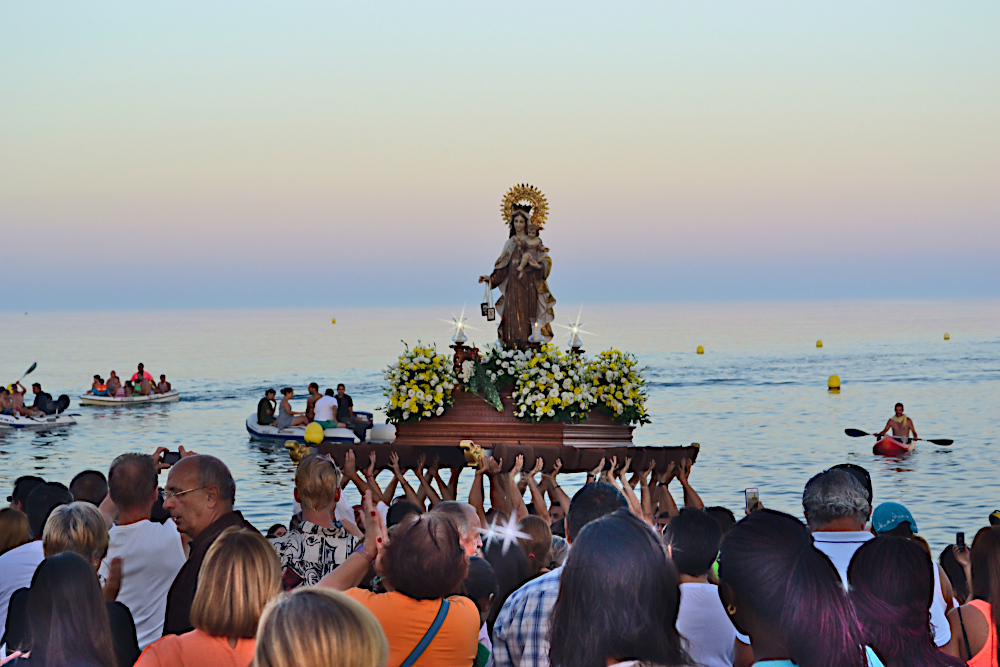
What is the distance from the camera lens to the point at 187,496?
5297mm

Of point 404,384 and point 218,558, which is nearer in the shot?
point 218,558

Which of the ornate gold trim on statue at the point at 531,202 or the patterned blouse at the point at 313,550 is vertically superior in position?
the ornate gold trim on statue at the point at 531,202

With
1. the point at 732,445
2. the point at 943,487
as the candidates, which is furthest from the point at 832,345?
the point at 943,487

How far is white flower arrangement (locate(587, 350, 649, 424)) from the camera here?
11312mm

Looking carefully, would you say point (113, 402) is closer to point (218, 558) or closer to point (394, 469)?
→ point (394, 469)

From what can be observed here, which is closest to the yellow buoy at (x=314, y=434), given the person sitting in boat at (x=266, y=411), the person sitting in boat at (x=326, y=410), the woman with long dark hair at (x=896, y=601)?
the woman with long dark hair at (x=896, y=601)

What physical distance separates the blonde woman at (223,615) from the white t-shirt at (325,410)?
26.9m

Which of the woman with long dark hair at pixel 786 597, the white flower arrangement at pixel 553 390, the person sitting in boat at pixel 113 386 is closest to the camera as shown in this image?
the woman with long dark hair at pixel 786 597

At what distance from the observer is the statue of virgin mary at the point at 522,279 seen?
12562 mm

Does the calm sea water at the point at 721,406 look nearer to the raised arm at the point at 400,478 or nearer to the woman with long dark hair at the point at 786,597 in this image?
the raised arm at the point at 400,478

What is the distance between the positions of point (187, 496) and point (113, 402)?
46.2 meters

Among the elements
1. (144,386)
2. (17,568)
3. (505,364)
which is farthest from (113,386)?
(17,568)

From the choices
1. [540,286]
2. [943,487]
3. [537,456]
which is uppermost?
[540,286]

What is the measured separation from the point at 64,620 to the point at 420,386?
302 inches
